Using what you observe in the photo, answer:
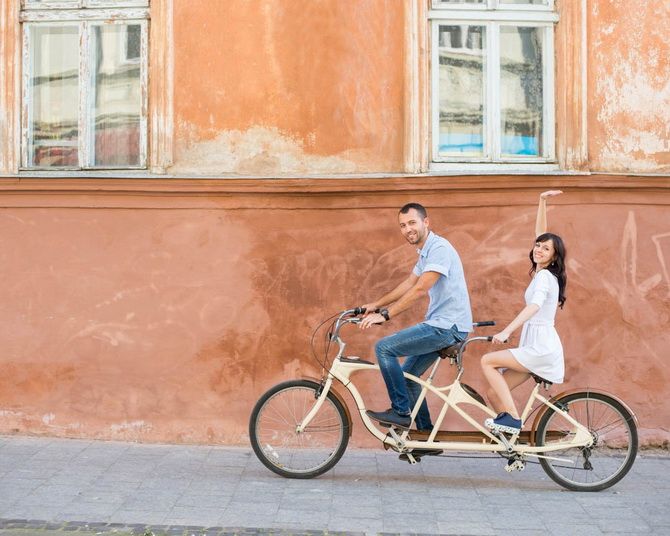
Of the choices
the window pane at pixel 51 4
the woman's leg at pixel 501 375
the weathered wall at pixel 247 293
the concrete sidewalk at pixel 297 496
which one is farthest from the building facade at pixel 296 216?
the woman's leg at pixel 501 375

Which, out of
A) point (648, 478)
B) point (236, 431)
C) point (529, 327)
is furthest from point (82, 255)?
point (648, 478)

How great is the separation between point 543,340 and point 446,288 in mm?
739

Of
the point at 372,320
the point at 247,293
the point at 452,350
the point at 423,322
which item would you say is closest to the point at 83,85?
the point at 247,293

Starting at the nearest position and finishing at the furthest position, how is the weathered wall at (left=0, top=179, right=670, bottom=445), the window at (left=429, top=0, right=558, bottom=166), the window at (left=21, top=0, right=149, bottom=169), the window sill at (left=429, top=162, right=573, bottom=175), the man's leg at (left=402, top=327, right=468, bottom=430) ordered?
the man's leg at (left=402, top=327, right=468, bottom=430)
the weathered wall at (left=0, top=179, right=670, bottom=445)
the window sill at (left=429, top=162, right=573, bottom=175)
the window at (left=429, top=0, right=558, bottom=166)
the window at (left=21, top=0, right=149, bottom=169)

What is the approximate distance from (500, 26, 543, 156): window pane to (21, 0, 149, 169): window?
10.5 ft

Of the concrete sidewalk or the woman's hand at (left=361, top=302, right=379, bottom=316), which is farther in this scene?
the woman's hand at (left=361, top=302, right=379, bottom=316)

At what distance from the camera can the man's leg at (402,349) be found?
256 inches

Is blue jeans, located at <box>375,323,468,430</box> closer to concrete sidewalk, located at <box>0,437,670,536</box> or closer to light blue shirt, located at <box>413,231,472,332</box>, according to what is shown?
light blue shirt, located at <box>413,231,472,332</box>

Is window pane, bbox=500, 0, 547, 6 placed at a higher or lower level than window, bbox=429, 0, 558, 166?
higher

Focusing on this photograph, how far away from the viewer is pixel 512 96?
8.59 meters

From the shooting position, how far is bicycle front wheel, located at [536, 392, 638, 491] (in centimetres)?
655

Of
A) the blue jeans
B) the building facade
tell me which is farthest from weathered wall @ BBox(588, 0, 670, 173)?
the blue jeans

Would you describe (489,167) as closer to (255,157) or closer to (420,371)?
(255,157)

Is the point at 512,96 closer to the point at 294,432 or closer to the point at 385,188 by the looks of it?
the point at 385,188
